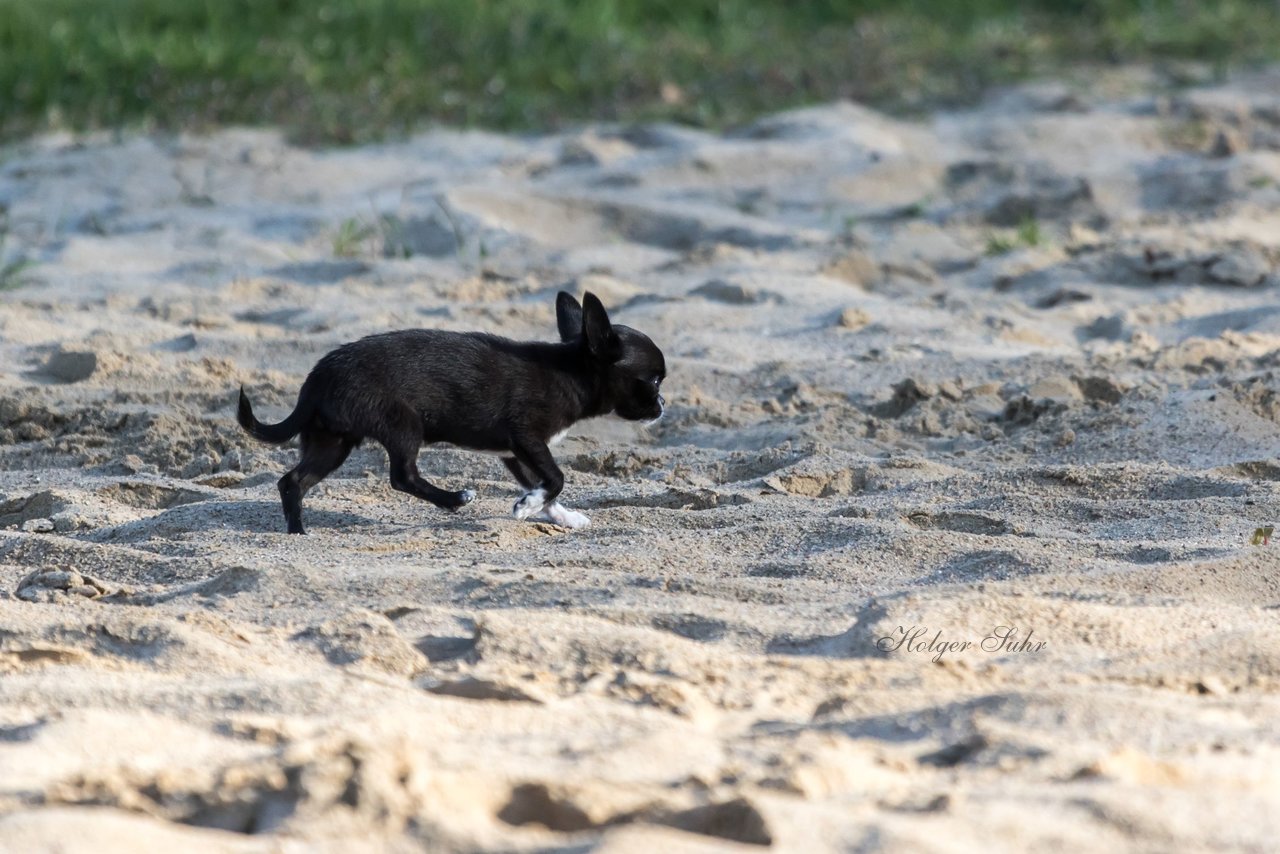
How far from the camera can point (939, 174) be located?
9727 mm

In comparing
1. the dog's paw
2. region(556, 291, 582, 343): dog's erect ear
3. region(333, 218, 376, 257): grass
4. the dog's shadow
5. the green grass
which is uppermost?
the green grass

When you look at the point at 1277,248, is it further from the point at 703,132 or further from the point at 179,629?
the point at 179,629

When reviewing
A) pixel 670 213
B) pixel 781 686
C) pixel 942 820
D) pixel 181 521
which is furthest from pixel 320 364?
pixel 670 213

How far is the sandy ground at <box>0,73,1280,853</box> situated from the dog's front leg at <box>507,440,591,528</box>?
11 centimetres

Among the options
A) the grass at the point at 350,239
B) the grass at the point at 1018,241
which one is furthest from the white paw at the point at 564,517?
the grass at the point at 1018,241

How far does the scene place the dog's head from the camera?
5754 mm

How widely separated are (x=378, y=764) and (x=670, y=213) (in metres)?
6.64

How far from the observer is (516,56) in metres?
11.8

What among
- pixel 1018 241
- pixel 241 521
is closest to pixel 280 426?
pixel 241 521

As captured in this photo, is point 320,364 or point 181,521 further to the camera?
point 320,364

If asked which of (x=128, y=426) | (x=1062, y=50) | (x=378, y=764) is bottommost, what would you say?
(x=128, y=426)

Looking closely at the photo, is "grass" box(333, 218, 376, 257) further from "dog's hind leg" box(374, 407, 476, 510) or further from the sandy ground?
"dog's hind leg" box(374, 407, 476, 510)
